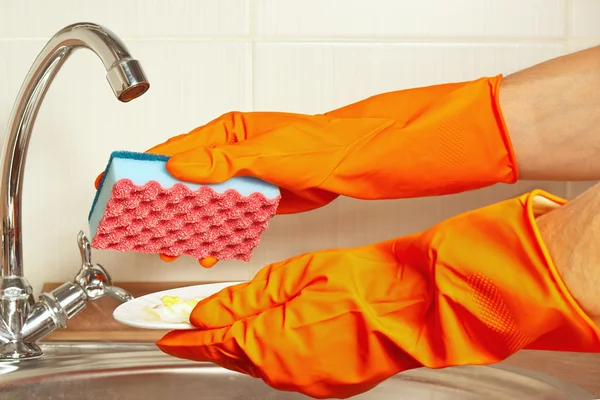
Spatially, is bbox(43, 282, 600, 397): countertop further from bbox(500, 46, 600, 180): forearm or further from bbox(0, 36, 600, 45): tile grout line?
bbox(0, 36, 600, 45): tile grout line

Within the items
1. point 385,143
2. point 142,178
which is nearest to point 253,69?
point 385,143

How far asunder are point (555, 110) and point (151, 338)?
0.52 meters

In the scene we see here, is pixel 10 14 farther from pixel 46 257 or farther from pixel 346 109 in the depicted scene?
pixel 346 109

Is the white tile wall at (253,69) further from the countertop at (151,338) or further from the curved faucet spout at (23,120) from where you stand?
the curved faucet spout at (23,120)

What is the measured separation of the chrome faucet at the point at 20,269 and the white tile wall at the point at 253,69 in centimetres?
19

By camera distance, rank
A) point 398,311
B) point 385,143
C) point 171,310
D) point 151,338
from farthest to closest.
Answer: point 151,338
point 385,143
point 171,310
point 398,311

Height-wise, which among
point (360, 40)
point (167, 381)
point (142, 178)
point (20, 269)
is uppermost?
point (360, 40)

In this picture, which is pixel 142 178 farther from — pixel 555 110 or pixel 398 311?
pixel 555 110

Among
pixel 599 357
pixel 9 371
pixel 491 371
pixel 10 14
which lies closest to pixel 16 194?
pixel 9 371

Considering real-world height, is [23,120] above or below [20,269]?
above

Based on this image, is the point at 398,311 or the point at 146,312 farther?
the point at 146,312

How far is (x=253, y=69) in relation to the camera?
3.26 ft

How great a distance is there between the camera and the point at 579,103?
788mm

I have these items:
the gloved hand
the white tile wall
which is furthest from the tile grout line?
the gloved hand
